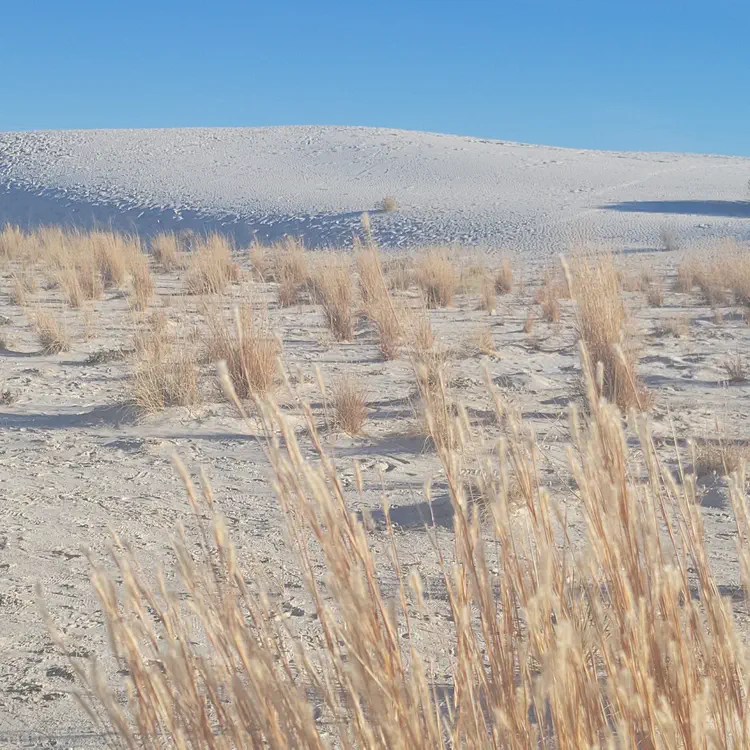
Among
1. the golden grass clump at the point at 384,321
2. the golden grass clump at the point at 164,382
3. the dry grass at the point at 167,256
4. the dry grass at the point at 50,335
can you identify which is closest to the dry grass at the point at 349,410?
the golden grass clump at the point at 164,382

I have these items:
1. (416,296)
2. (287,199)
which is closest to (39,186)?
(287,199)

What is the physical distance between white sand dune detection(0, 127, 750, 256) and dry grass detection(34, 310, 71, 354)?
11994 millimetres

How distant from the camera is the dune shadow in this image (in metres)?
24.0

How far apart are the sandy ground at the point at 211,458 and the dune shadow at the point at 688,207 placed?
18.3m

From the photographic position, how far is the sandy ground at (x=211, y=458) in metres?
2.12

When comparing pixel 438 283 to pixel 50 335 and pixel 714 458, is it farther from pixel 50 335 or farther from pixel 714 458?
pixel 714 458

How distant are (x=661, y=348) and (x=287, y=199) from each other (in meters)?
23.2

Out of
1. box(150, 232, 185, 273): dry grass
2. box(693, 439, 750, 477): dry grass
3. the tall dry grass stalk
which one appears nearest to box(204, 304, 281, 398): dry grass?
box(693, 439, 750, 477): dry grass

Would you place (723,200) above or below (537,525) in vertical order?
above

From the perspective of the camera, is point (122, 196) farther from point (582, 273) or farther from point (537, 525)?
point (537, 525)

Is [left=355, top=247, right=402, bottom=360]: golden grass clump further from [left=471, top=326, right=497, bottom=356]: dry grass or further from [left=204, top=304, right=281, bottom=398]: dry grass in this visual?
[left=204, top=304, right=281, bottom=398]: dry grass

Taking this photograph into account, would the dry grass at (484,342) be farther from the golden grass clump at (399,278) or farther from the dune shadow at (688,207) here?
the dune shadow at (688,207)

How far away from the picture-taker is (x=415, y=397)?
4629 mm

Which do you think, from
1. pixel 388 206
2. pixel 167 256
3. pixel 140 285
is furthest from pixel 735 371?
pixel 388 206
